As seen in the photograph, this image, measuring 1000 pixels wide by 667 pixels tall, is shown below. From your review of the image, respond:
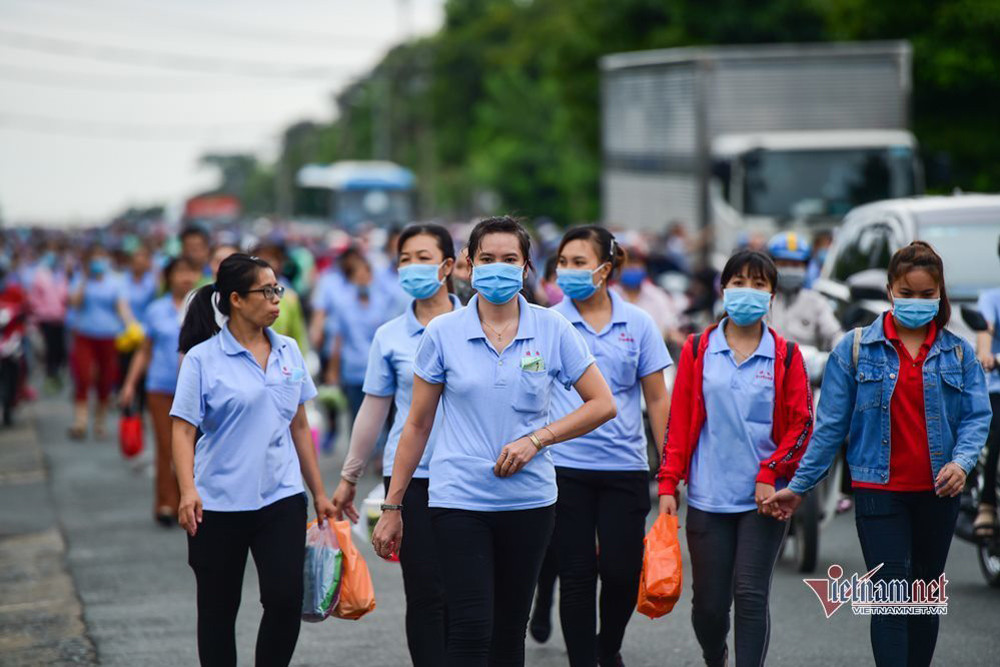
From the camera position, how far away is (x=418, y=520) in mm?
6098

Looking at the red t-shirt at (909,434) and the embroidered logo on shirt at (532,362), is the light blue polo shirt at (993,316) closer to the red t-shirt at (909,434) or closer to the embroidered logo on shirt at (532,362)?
the red t-shirt at (909,434)

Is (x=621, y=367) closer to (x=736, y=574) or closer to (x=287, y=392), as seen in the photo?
(x=736, y=574)

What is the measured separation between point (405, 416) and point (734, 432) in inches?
51.1

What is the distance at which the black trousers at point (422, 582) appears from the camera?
6059mm

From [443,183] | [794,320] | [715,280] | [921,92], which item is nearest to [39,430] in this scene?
[715,280]

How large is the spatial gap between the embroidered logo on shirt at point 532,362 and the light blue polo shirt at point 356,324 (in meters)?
7.62

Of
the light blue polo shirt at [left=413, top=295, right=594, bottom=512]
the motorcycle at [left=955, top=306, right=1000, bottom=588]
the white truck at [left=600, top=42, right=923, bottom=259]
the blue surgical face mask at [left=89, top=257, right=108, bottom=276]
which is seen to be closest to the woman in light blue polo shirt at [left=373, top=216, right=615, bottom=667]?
the light blue polo shirt at [left=413, top=295, right=594, bottom=512]

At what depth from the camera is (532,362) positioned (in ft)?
17.6

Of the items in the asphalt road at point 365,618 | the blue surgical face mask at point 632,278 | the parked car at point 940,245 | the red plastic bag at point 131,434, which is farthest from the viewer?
the red plastic bag at point 131,434

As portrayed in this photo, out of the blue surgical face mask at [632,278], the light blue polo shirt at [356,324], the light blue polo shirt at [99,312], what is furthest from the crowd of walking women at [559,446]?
the light blue polo shirt at [99,312]

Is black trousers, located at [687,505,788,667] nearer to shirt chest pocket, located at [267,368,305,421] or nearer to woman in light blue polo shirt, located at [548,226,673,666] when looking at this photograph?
woman in light blue polo shirt, located at [548,226,673,666]

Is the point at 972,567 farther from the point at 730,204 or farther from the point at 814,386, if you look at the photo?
the point at 730,204

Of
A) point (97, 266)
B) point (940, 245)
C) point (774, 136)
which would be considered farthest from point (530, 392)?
point (774, 136)

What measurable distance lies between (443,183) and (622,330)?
76.7 metres
